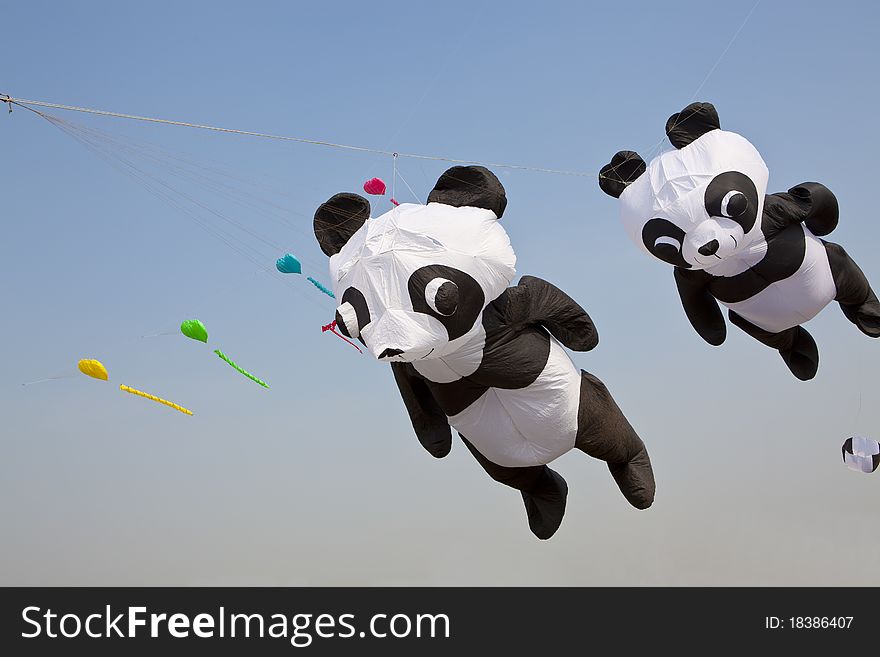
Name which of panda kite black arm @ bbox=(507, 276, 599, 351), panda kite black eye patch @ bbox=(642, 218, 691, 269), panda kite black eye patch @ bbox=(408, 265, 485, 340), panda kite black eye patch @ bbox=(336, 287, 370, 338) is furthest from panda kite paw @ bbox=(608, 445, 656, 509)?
panda kite black eye patch @ bbox=(336, 287, 370, 338)

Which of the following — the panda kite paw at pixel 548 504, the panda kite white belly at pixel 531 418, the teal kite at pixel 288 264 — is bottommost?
the panda kite paw at pixel 548 504

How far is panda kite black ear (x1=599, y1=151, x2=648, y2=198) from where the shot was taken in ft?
17.8

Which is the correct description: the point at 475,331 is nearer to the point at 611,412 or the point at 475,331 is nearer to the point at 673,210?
the point at 611,412

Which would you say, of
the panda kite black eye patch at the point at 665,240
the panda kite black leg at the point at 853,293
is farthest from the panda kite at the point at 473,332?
the panda kite black leg at the point at 853,293

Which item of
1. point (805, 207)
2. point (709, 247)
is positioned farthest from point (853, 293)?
point (709, 247)

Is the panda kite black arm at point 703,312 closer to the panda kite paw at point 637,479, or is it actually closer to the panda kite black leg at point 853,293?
the panda kite black leg at point 853,293

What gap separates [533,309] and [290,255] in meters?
1.10

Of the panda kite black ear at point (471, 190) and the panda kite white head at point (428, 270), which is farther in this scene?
the panda kite black ear at point (471, 190)

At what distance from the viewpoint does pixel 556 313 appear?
4664mm

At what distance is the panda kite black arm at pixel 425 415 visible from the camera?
16.5 feet

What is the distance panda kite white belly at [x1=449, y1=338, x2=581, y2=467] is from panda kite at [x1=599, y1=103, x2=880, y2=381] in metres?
0.87

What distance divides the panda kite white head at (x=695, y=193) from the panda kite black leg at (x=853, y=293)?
650 millimetres

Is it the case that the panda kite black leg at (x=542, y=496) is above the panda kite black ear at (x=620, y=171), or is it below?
below

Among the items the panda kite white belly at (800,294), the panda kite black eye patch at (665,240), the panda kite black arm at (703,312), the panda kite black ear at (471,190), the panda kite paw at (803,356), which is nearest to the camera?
the panda kite black ear at (471,190)
